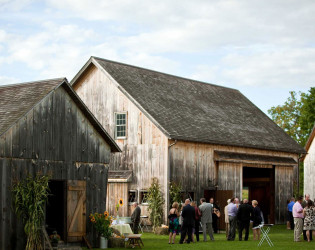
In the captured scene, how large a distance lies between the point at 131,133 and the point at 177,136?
109 inches

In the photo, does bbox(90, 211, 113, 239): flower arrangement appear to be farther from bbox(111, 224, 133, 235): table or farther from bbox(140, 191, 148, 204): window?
bbox(140, 191, 148, 204): window

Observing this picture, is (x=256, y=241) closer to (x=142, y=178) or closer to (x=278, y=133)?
(x=142, y=178)

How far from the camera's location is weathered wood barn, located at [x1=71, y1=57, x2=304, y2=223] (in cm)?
3038

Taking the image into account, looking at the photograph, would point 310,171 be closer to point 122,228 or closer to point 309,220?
point 309,220

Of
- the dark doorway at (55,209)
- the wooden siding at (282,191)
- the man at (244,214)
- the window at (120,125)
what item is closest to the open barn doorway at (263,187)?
the wooden siding at (282,191)

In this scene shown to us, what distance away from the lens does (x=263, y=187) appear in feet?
129

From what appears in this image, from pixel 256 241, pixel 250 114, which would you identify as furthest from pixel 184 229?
pixel 250 114

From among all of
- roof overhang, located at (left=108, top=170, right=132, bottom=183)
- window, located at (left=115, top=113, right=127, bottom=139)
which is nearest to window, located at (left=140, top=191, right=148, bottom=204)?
roof overhang, located at (left=108, top=170, right=132, bottom=183)

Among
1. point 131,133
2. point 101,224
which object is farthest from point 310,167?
Answer: point 101,224

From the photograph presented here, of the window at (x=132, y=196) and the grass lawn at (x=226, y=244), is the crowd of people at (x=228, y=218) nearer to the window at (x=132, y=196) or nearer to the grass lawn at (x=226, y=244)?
the grass lawn at (x=226, y=244)

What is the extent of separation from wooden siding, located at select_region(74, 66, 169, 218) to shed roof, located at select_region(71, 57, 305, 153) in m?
0.48

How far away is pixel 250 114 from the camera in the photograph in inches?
1578

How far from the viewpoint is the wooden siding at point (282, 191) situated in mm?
37831

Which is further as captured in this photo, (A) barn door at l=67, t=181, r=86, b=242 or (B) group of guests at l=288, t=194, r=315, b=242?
(B) group of guests at l=288, t=194, r=315, b=242
